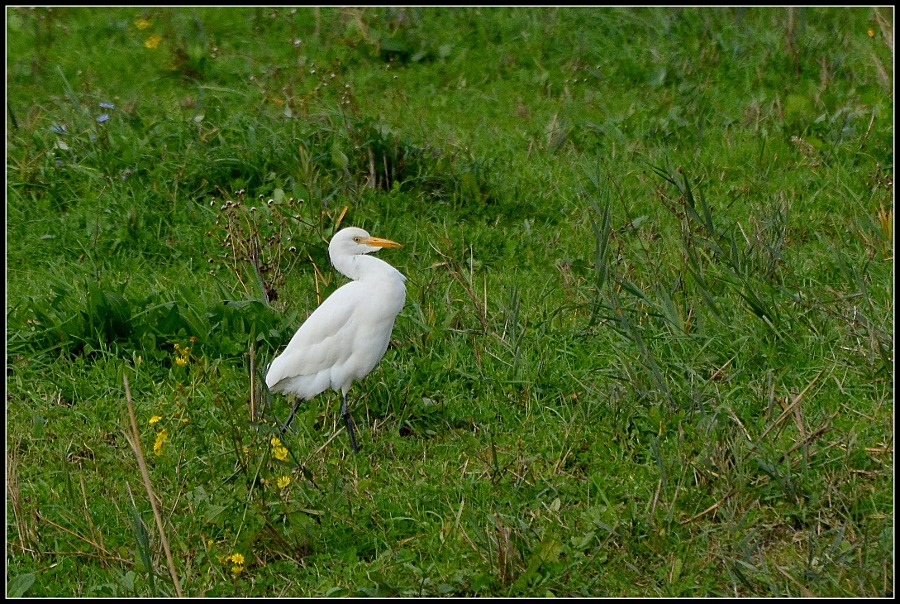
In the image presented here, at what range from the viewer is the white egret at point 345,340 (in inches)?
156

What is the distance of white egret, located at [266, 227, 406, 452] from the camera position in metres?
3.96

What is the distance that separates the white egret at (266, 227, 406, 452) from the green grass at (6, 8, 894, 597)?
0.15m

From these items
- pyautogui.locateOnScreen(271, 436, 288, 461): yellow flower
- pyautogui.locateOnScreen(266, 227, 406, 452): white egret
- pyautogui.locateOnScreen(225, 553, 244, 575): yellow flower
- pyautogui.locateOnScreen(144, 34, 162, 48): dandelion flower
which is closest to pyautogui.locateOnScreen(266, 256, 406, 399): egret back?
pyautogui.locateOnScreen(266, 227, 406, 452): white egret

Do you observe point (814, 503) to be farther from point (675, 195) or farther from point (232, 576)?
point (675, 195)

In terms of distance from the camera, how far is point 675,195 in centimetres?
541

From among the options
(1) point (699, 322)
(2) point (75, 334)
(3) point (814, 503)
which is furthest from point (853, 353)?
(2) point (75, 334)

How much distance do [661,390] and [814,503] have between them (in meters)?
0.64

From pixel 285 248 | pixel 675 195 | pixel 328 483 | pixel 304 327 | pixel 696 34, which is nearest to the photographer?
pixel 328 483

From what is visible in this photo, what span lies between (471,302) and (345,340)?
74 cm

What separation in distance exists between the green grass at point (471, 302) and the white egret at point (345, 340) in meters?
0.15

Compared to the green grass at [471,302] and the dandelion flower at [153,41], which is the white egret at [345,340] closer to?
the green grass at [471,302]

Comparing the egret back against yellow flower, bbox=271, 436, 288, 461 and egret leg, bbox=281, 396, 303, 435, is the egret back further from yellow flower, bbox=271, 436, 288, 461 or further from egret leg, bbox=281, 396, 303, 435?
yellow flower, bbox=271, 436, 288, 461

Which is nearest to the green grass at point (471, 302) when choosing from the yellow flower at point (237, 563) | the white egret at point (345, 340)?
the yellow flower at point (237, 563)

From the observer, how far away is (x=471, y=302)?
4559mm
